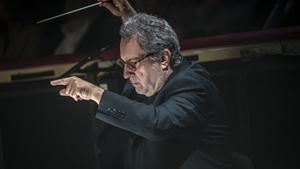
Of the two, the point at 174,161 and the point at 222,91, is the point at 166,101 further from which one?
the point at 222,91

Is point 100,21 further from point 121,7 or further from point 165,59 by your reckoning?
point 165,59

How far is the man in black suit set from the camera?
0.90 meters

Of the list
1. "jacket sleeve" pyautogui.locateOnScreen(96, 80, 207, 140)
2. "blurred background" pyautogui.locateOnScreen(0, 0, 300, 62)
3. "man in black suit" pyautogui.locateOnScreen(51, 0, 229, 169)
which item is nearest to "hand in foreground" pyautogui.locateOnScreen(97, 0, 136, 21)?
"blurred background" pyautogui.locateOnScreen(0, 0, 300, 62)

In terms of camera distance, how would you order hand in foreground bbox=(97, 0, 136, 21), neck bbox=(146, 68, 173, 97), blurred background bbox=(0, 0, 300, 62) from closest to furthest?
neck bbox=(146, 68, 173, 97), hand in foreground bbox=(97, 0, 136, 21), blurred background bbox=(0, 0, 300, 62)

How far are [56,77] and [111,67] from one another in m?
0.17

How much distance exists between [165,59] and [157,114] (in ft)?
0.49

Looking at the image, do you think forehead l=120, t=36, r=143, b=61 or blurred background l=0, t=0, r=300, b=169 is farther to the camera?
blurred background l=0, t=0, r=300, b=169

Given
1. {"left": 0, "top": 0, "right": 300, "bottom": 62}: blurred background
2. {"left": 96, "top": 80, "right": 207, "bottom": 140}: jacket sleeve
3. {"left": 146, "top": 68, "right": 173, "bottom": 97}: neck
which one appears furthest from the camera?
{"left": 0, "top": 0, "right": 300, "bottom": 62}: blurred background

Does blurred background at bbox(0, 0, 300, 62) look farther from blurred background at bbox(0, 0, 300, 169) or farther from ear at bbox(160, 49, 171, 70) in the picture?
ear at bbox(160, 49, 171, 70)

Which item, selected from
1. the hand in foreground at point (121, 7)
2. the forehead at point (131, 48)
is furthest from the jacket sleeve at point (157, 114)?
the hand in foreground at point (121, 7)

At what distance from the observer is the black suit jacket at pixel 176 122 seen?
2.94ft

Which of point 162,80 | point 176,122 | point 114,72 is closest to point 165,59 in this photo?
point 162,80

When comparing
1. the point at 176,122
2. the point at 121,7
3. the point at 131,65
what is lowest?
the point at 176,122

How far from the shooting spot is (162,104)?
94 cm
